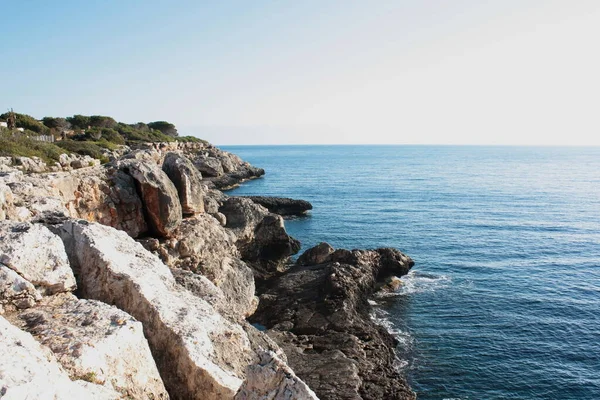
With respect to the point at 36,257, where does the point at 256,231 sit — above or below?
below

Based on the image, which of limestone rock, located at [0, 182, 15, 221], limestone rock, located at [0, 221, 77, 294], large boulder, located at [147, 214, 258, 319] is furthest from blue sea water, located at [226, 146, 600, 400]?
limestone rock, located at [0, 182, 15, 221]

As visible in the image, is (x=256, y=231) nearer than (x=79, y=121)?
Yes

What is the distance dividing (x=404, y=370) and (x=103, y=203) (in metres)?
19.9

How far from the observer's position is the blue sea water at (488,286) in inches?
1045

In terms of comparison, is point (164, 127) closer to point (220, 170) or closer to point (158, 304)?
point (220, 170)

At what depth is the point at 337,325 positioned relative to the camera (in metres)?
30.1

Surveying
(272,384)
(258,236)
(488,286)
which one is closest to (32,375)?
(272,384)

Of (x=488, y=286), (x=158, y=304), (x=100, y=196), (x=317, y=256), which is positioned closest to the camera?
(x=158, y=304)

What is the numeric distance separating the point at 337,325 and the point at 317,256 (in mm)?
13213

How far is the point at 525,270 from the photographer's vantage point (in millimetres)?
43625

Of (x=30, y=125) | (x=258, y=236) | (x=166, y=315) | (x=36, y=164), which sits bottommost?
(x=258, y=236)

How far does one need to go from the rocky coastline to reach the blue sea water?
11.1 ft

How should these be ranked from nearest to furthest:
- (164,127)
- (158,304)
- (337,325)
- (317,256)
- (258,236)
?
(158,304), (337,325), (317,256), (258,236), (164,127)

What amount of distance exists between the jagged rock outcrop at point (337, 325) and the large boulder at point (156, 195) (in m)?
9.51
